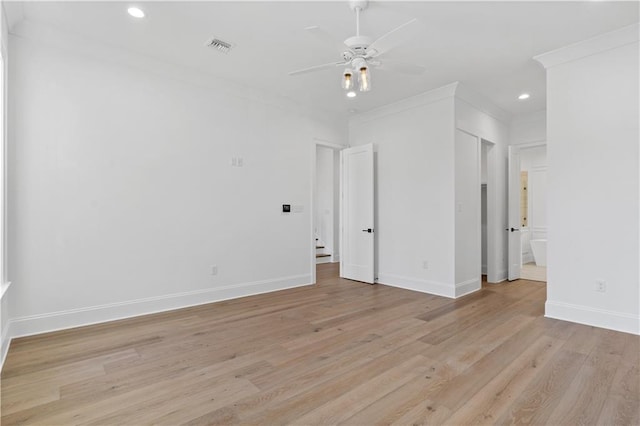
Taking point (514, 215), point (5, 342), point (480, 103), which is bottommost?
point (5, 342)

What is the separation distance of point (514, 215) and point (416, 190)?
2130mm

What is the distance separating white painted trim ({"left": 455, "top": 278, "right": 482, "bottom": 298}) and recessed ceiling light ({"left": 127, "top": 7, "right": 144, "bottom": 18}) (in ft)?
15.8

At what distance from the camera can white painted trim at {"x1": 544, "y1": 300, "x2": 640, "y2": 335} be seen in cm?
323

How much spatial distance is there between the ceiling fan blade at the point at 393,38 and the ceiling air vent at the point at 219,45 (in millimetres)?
1656

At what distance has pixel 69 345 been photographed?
2939 mm

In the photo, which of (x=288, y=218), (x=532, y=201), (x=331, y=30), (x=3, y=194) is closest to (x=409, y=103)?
(x=331, y=30)

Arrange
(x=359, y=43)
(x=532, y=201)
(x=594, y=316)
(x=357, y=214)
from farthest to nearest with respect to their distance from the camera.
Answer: (x=532, y=201)
(x=357, y=214)
(x=594, y=316)
(x=359, y=43)

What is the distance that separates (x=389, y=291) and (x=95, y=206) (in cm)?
391

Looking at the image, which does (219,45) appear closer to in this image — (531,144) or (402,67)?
(402,67)

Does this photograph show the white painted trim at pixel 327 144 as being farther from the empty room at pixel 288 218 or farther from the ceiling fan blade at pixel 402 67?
the ceiling fan blade at pixel 402 67

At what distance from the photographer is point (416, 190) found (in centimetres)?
506

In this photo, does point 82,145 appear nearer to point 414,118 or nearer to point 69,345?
point 69,345

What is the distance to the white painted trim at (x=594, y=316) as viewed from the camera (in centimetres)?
323

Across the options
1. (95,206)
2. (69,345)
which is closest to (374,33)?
(95,206)
